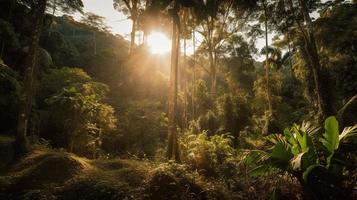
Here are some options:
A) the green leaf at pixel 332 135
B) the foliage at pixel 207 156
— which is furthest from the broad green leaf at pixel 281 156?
the foliage at pixel 207 156

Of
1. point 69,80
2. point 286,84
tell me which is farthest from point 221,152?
point 286,84

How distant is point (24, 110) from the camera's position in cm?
1038

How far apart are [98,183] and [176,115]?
19.5ft

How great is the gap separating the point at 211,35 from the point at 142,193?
826 inches

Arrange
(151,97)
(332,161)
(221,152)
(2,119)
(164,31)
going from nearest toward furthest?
(332,161), (221,152), (164,31), (2,119), (151,97)

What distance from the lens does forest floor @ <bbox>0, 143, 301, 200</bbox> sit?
7.46 meters

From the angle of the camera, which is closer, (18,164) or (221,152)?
(18,164)

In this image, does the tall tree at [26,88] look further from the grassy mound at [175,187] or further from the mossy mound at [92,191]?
the grassy mound at [175,187]

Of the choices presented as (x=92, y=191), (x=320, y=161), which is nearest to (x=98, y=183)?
(x=92, y=191)

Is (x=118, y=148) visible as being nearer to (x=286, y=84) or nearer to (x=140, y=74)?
(x=140, y=74)

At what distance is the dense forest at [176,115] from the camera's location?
23.6 ft

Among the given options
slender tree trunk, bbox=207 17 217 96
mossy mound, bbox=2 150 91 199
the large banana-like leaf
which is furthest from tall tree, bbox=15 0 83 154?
slender tree trunk, bbox=207 17 217 96

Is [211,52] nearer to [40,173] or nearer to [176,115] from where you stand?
[176,115]

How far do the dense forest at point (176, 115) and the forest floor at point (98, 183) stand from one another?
1.5 inches
